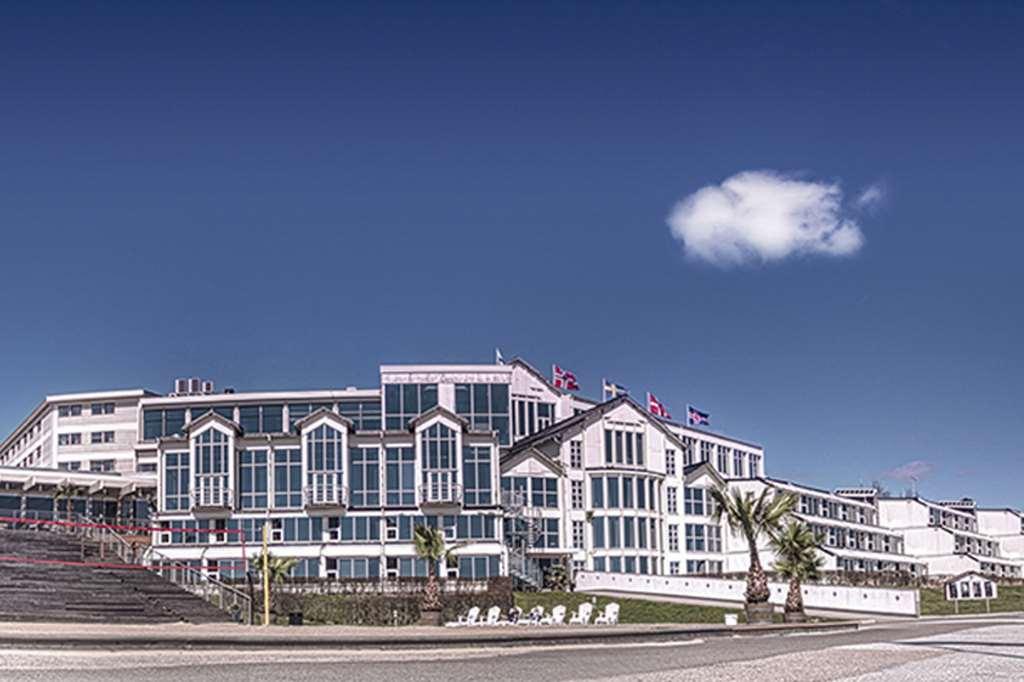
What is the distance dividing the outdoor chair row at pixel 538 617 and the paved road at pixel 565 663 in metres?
20.5

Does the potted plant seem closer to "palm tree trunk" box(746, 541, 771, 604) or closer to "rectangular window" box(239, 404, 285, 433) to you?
"palm tree trunk" box(746, 541, 771, 604)

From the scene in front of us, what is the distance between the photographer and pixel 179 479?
72000 mm

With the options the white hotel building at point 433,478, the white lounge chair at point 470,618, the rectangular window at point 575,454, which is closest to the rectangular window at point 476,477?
the white hotel building at point 433,478

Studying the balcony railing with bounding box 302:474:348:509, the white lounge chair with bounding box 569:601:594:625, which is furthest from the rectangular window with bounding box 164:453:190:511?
the white lounge chair with bounding box 569:601:594:625

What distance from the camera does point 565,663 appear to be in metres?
25.1

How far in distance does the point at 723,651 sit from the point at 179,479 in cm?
4841

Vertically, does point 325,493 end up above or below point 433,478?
below

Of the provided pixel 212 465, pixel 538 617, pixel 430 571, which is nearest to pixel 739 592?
pixel 538 617

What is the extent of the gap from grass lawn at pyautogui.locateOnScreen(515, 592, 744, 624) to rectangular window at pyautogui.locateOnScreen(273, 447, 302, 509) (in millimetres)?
14315

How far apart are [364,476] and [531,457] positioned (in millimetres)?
10084

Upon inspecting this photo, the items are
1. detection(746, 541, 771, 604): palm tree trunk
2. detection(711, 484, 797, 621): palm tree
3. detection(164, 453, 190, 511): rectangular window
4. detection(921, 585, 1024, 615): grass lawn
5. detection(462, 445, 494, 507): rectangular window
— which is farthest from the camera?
detection(164, 453, 190, 511): rectangular window

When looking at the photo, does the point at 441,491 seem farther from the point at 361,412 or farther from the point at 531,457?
the point at 361,412

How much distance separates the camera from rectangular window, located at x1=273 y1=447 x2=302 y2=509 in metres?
71.1

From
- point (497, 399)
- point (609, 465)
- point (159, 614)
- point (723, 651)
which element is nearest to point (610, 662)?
point (723, 651)
